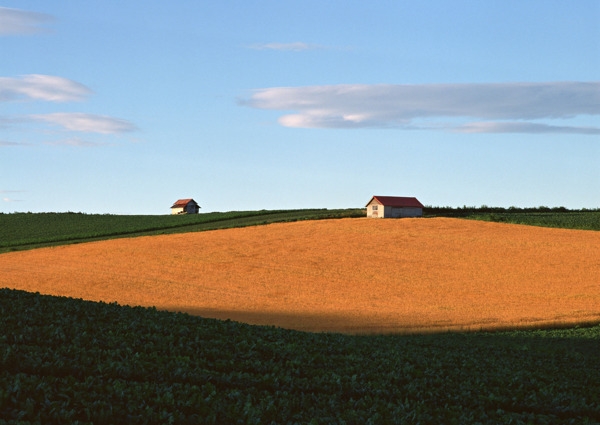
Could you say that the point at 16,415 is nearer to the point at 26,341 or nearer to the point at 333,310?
the point at 26,341

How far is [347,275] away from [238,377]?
30583 millimetres

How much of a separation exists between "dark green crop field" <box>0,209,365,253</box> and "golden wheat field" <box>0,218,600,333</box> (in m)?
9.34

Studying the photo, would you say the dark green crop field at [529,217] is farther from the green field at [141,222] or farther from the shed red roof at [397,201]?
the shed red roof at [397,201]

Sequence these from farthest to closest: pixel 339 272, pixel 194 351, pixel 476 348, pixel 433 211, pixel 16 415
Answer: pixel 433 211
pixel 339 272
pixel 476 348
pixel 194 351
pixel 16 415

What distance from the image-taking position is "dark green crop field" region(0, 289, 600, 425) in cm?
938

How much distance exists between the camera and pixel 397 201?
3039 inches

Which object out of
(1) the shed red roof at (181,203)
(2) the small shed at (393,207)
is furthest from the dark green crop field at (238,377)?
(1) the shed red roof at (181,203)

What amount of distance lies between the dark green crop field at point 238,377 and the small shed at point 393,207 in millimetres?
58244

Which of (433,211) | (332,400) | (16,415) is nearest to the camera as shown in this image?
(16,415)

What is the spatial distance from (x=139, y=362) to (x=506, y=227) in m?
59.2

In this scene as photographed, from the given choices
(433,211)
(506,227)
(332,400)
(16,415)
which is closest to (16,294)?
(16,415)

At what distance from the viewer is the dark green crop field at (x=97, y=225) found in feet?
222

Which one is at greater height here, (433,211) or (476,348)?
(433,211)

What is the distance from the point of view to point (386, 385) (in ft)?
39.6
